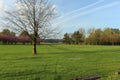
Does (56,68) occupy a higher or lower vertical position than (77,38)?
lower

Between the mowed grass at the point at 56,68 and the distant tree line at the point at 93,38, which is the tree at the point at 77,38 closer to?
the distant tree line at the point at 93,38

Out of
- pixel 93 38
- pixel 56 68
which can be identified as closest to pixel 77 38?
pixel 93 38

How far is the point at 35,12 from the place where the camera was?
38656mm

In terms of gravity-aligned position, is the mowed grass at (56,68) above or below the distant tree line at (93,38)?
below

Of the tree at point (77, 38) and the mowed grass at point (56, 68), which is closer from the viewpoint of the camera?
the mowed grass at point (56, 68)

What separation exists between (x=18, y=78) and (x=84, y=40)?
106 meters

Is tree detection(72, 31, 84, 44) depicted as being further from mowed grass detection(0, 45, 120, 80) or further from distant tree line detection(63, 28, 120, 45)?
mowed grass detection(0, 45, 120, 80)

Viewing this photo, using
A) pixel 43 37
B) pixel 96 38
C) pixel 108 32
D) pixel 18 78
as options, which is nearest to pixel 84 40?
pixel 96 38

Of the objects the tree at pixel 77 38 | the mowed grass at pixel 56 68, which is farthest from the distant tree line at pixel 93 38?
the mowed grass at pixel 56 68

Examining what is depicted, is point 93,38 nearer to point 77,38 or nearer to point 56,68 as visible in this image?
point 77,38

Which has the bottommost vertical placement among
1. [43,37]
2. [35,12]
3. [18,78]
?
[18,78]

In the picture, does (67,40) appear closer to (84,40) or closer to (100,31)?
(84,40)

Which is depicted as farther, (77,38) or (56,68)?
(77,38)

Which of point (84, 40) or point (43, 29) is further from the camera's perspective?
point (84, 40)
